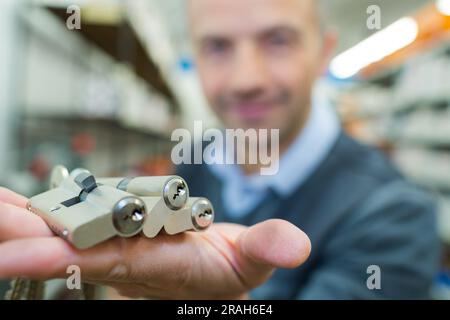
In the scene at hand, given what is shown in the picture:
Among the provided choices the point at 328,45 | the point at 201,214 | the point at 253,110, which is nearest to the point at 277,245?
the point at 201,214

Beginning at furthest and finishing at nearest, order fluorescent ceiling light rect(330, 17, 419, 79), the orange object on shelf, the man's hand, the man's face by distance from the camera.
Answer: the orange object on shelf
fluorescent ceiling light rect(330, 17, 419, 79)
the man's face
the man's hand

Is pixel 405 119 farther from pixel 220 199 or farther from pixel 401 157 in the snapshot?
pixel 220 199

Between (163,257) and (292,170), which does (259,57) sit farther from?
(163,257)

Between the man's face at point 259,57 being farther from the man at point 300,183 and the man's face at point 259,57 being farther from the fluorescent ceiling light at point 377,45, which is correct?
the fluorescent ceiling light at point 377,45

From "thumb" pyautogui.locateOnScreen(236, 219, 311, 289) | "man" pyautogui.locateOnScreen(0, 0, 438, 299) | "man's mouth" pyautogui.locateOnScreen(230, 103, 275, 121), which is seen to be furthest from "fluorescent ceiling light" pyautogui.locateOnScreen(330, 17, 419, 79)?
"thumb" pyautogui.locateOnScreen(236, 219, 311, 289)

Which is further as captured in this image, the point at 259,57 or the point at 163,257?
the point at 259,57

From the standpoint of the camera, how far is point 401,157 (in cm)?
398

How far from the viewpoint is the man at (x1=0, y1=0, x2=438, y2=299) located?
2.02 feet

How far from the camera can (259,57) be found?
2.44ft

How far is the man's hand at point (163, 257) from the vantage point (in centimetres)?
22

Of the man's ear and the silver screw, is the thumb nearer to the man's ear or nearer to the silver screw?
Answer: the silver screw

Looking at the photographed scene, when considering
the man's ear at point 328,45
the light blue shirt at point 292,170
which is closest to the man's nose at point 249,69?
the light blue shirt at point 292,170

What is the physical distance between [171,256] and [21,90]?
1498 millimetres

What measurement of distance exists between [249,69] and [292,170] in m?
0.23
